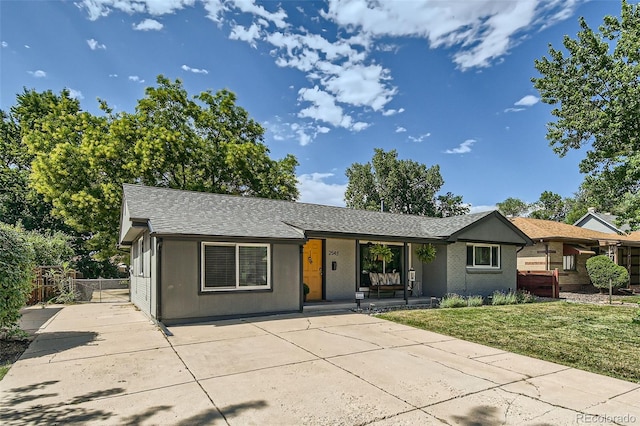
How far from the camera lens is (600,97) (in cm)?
1338

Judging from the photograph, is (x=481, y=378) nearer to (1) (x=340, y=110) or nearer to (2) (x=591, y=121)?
(2) (x=591, y=121)

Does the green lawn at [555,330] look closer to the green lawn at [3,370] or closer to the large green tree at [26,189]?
the green lawn at [3,370]

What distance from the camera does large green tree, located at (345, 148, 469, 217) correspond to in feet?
125

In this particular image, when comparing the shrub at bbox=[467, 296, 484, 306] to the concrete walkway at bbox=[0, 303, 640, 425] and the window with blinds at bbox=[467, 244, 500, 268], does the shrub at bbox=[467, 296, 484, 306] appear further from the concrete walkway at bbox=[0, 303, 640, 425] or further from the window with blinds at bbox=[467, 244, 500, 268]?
the concrete walkway at bbox=[0, 303, 640, 425]

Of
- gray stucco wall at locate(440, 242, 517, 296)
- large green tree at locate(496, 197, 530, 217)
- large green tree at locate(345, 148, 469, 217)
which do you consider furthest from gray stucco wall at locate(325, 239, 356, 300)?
large green tree at locate(496, 197, 530, 217)

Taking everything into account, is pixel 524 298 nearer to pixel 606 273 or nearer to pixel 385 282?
pixel 606 273

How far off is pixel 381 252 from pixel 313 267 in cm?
287

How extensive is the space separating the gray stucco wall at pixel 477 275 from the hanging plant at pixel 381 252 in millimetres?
2575

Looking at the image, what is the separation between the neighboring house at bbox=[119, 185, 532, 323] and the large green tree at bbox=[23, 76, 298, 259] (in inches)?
244

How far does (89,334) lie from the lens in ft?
27.1

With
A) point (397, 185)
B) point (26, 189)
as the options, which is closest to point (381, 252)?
point (397, 185)

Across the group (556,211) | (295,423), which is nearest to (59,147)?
(295,423)

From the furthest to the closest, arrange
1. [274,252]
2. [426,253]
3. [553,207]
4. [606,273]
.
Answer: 1. [553,207]
2. [606,273]
3. [426,253]
4. [274,252]

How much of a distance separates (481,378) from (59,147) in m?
21.9
